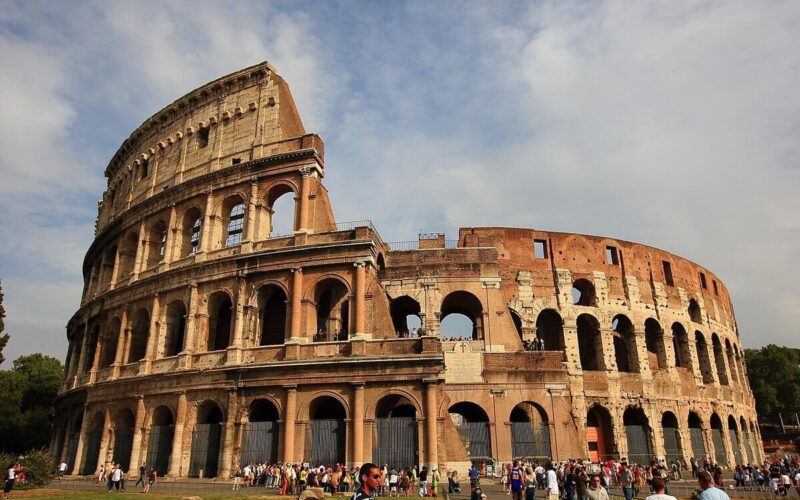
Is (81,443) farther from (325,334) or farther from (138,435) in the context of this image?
(325,334)

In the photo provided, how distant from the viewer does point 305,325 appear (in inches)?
863

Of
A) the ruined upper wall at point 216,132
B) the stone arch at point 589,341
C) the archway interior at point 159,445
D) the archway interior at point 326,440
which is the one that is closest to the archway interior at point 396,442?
the archway interior at point 326,440

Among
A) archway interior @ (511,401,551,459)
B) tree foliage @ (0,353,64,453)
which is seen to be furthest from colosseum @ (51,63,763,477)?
tree foliage @ (0,353,64,453)

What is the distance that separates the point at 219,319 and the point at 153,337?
2863 mm

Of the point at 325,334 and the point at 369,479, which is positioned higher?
the point at 325,334

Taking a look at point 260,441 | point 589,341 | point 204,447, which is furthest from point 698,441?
point 204,447

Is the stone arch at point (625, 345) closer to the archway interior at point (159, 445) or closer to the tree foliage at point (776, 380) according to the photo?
the archway interior at point (159, 445)

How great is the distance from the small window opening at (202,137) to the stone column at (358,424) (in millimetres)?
15079

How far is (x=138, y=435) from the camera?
2309 cm

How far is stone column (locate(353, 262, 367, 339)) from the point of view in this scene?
69.3 ft

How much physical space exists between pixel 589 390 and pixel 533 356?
4733 mm

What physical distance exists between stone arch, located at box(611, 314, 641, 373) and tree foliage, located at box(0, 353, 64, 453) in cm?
3358

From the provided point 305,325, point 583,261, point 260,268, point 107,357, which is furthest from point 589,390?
point 107,357

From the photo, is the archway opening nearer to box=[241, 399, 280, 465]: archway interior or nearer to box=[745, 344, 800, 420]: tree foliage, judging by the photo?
box=[241, 399, 280, 465]: archway interior
